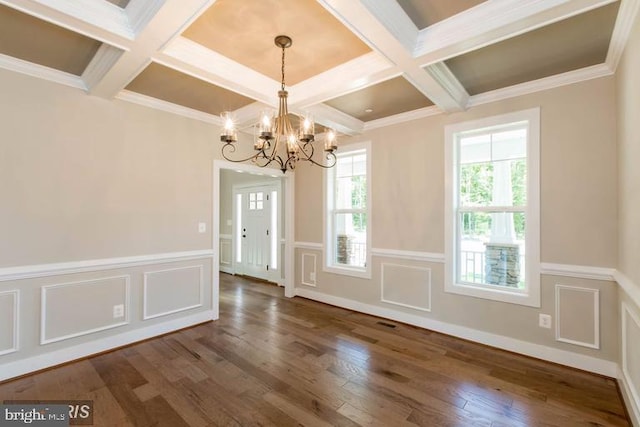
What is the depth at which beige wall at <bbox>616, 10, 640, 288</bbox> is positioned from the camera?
69.2 inches

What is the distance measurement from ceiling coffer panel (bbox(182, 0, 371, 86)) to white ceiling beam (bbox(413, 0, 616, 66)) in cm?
50

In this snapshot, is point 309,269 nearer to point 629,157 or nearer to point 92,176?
point 92,176

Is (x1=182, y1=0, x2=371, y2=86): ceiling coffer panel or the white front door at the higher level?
(x1=182, y1=0, x2=371, y2=86): ceiling coffer panel

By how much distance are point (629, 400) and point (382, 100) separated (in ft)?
10.3

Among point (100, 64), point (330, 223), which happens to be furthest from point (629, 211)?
point (100, 64)

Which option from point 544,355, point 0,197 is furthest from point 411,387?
point 0,197

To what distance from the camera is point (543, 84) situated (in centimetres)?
272

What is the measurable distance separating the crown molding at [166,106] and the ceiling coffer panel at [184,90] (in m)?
0.06

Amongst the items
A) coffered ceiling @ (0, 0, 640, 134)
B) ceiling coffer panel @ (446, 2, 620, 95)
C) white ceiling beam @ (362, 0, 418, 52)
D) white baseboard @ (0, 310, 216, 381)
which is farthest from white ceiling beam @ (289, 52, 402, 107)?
white baseboard @ (0, 310, 216, 381)

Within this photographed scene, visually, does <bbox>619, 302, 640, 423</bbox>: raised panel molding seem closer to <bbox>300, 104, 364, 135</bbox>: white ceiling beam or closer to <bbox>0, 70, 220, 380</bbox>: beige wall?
<bbox>300, 104, 364, 135</bbox>: white ceiling beam

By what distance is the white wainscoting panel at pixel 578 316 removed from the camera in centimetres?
251

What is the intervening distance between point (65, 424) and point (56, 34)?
2639mm

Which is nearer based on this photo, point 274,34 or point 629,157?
point 629,157

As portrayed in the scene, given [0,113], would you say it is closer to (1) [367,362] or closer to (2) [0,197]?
(2) [0,197]
